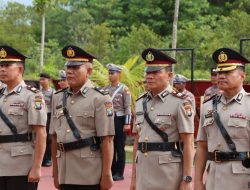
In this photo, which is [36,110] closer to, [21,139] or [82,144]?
[21,139]

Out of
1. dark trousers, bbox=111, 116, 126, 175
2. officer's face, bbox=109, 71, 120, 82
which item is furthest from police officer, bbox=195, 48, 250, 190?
officer's face, bbox=109, 71, 120, 82

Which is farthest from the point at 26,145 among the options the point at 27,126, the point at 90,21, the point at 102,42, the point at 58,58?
the point at 90,21

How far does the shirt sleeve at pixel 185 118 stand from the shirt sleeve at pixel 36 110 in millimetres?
1319

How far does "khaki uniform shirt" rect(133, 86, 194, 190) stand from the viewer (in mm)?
7082

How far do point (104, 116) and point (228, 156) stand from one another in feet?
4.38

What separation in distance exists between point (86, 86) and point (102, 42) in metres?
34.8

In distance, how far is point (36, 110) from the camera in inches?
295

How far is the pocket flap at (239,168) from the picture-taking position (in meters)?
6.35

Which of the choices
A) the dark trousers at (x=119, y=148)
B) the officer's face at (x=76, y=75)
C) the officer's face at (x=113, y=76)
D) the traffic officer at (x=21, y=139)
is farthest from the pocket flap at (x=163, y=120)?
the officer's face at (x=113, y=76)

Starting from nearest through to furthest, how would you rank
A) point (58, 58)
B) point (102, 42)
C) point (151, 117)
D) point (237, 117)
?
point (237, 117) < point (151, 117) < point (102, 42) < point (58, 58)

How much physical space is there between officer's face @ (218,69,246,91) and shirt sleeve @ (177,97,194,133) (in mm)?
687

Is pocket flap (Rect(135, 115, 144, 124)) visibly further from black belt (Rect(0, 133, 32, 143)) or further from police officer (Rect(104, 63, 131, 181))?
police officer (Rect(104, 63, 131, 181))

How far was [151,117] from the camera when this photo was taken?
23.6 feet

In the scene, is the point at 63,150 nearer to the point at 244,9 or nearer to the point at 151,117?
the point at 151,117
